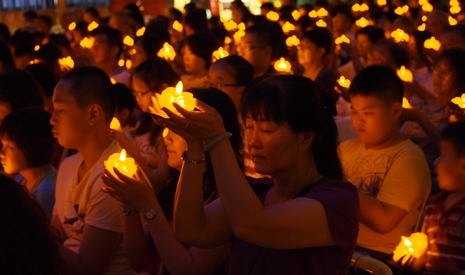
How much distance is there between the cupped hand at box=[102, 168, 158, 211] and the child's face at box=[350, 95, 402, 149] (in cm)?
137

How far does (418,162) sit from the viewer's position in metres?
3.65

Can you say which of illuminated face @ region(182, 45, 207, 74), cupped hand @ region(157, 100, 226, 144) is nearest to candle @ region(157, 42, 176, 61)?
illuminated face @ region(182, 45, 207, 74)

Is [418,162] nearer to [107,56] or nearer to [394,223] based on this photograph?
[394,223]

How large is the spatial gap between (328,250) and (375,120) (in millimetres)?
1650

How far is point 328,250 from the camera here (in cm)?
221

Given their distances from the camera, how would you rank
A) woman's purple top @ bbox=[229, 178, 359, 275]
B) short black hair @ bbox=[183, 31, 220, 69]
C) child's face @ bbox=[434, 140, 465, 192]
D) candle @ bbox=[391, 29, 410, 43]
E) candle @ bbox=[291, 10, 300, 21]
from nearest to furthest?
woman's purple top @ bbox=[229, 178, 359, 275], child's face @ bbox=[434, 140, 465, 192], short black hair @ bbox=[183, 31, 220, 69], candle @ bbox=[391, 29, 410, 43], candle @ bbox=[291, 10, 300, 21]

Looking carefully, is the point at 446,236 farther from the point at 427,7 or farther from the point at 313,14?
the point at 313,14

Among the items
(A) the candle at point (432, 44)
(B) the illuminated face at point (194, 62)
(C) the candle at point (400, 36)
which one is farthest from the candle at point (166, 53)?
(C) the candle at point (400, 36)

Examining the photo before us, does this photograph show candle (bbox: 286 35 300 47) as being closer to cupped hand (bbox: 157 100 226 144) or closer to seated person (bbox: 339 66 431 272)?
seated person (bbox: 339 66 431 272)

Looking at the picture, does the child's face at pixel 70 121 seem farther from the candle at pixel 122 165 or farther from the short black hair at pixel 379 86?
the short black hair at pixel 379 86

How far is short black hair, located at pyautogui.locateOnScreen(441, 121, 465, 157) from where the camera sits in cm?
338

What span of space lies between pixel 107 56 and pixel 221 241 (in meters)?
5.65

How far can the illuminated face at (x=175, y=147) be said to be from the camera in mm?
3254

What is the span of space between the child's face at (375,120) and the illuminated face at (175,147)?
1.00 m
